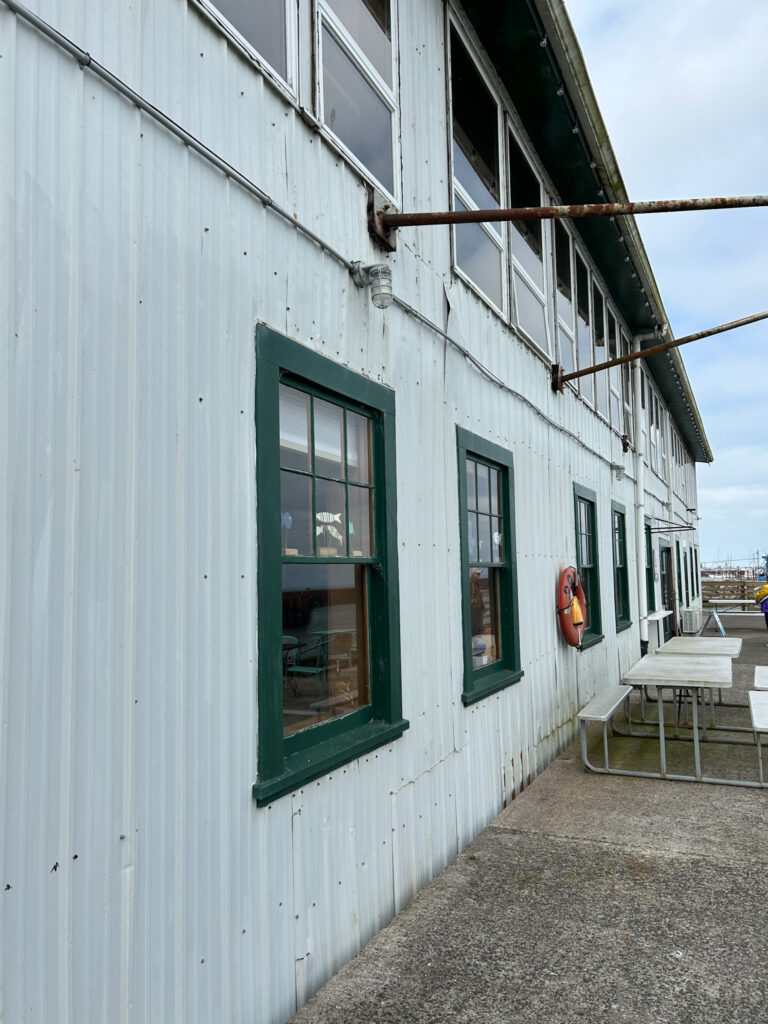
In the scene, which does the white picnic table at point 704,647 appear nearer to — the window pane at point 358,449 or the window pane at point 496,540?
the window pane at point 496,540

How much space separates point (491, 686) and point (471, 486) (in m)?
1.34

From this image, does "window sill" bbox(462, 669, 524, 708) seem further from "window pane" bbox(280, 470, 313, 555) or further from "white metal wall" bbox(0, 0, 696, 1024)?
"window pane" bbox(280, 470, 313, 555)

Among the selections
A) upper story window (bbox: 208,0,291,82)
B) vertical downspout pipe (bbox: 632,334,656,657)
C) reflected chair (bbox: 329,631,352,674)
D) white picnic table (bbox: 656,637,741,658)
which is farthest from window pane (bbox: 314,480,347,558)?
vertical downspout pipe (bbox: 632,334,656,657)

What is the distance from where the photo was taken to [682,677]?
21.6 feet

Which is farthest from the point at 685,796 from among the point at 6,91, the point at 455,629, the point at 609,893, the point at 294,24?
the point at 6,91

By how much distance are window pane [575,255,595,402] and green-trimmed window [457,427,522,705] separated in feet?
12.1

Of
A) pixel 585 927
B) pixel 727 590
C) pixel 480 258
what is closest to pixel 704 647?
pixel 480 258

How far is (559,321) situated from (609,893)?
18.8ft

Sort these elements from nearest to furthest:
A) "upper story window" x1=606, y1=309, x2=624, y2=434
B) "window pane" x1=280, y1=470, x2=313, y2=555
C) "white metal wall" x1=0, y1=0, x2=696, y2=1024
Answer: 1. "white metal wall" x1=0, y1=0, x2=696, y2=1024
2. "window pane" x1=280, y1=470, x2=313, y2=555
3. "upper story window" x1=606, y1=309, x2=624, y2=434

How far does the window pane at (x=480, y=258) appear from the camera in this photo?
5.38 meters

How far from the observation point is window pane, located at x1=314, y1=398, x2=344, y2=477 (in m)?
3.48

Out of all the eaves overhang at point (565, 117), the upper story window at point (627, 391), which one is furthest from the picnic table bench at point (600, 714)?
the upper story window at point (627, 391)

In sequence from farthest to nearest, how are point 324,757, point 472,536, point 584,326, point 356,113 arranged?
point 584,326 < point 472,536 < point 356,113 < point 324,757

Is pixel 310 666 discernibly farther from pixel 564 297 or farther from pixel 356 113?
pixel 564 297
